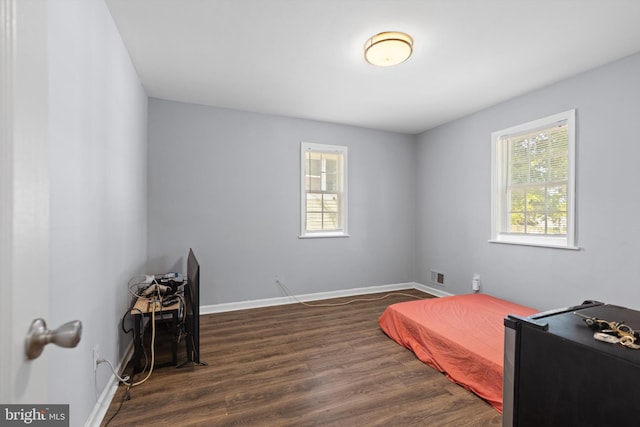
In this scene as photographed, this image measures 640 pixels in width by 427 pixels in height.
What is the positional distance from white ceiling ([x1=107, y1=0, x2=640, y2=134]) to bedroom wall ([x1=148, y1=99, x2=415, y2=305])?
1.53ft

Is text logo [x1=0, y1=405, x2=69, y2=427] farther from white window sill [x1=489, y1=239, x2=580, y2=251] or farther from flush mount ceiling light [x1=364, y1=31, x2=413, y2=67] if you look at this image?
white window sill [x1=489, y1=239, x2=580, y2=251]

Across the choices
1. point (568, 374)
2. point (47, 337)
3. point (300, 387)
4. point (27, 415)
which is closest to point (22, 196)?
point (47, 337)

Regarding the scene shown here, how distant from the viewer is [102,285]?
69.6 inches

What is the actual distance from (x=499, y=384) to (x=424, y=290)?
2813mm

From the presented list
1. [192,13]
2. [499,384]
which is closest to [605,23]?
[499,384]

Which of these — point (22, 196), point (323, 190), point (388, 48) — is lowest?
point (22, 196)

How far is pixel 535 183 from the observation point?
10.6 ft

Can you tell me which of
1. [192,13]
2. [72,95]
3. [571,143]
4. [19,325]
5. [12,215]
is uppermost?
[192,13]

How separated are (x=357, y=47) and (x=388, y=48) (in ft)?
0.92

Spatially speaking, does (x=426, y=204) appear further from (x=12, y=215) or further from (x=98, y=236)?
(x=12, y=215)

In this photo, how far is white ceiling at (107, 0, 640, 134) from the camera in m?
1.95

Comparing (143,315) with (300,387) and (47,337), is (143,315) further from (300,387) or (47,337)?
(47,337)

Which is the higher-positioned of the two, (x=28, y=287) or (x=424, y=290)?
(x=28, y=287)

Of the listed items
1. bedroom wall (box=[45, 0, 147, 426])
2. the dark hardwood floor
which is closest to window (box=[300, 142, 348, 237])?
the dark hardwood floor
